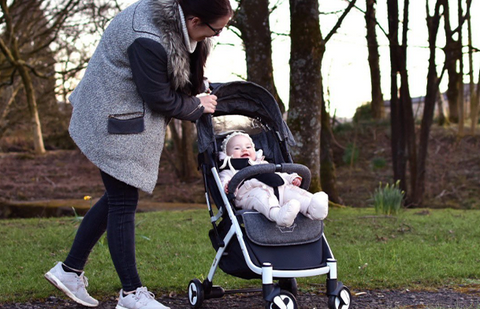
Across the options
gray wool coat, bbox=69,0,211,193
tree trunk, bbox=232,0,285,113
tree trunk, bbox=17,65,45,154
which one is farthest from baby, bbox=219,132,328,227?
tree trunk, bbox=17,65,45,154

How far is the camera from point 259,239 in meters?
3.31

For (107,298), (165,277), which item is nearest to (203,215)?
(165,277)

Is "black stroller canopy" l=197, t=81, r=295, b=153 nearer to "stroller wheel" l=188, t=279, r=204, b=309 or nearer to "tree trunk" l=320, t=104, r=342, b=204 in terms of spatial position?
"stroller wheel" l=188, t=279, r=204, b=309

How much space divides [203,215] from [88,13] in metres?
8.46

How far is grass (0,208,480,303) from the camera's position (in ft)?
14.3

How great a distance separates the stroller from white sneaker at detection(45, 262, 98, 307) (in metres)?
0.65

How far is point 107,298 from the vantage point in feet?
13.1

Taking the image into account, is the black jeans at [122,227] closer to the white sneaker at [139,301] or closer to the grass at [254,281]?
the white sneaker at [139,301]

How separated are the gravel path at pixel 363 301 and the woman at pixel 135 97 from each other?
645 mm

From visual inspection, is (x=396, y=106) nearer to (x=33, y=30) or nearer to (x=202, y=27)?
(x=202, y=27)

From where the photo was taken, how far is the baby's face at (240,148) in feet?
13.0

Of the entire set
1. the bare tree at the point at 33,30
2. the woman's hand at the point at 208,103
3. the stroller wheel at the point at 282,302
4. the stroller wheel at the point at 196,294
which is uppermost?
the bare tree at the point at 33,30

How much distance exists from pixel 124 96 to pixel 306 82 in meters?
4.73

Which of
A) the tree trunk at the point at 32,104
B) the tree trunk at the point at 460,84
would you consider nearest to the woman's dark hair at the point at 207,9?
the tree trunk at the point at 460,84
